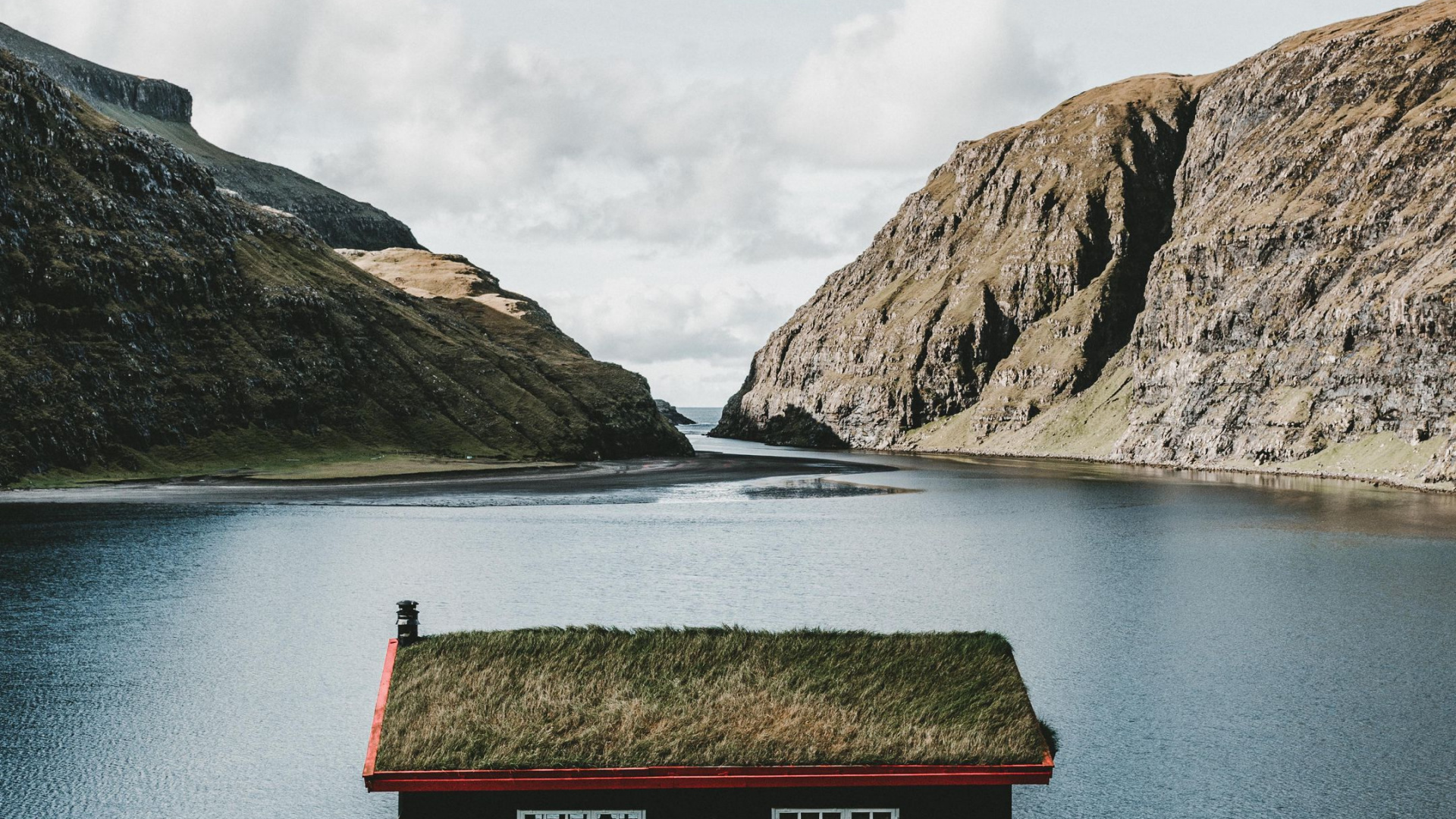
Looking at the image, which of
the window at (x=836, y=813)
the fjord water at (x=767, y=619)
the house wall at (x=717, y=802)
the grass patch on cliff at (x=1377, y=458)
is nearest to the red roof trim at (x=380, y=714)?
the house wall at (x=717, y=802)

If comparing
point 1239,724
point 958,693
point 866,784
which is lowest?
point 1239,724

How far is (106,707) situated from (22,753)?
218 inches

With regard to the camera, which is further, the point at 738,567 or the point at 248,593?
the point at 738,567

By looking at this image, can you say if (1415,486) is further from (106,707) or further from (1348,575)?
(106,707)

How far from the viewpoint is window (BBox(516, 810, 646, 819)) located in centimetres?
2380

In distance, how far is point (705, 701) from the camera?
25188 millimetres

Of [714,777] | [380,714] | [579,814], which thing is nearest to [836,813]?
[714,777]

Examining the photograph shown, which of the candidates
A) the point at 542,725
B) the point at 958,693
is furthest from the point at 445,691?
the point at 958,693

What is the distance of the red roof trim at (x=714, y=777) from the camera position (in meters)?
23.0

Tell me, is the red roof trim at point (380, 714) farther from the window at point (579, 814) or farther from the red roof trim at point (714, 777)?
the window at point (579, 814)

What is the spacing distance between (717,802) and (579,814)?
305 centimetres

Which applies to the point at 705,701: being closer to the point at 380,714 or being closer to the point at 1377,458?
the point at 380,714

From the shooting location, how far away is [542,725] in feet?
80.8

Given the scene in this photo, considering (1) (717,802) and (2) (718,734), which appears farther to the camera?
(2) (718,734)
